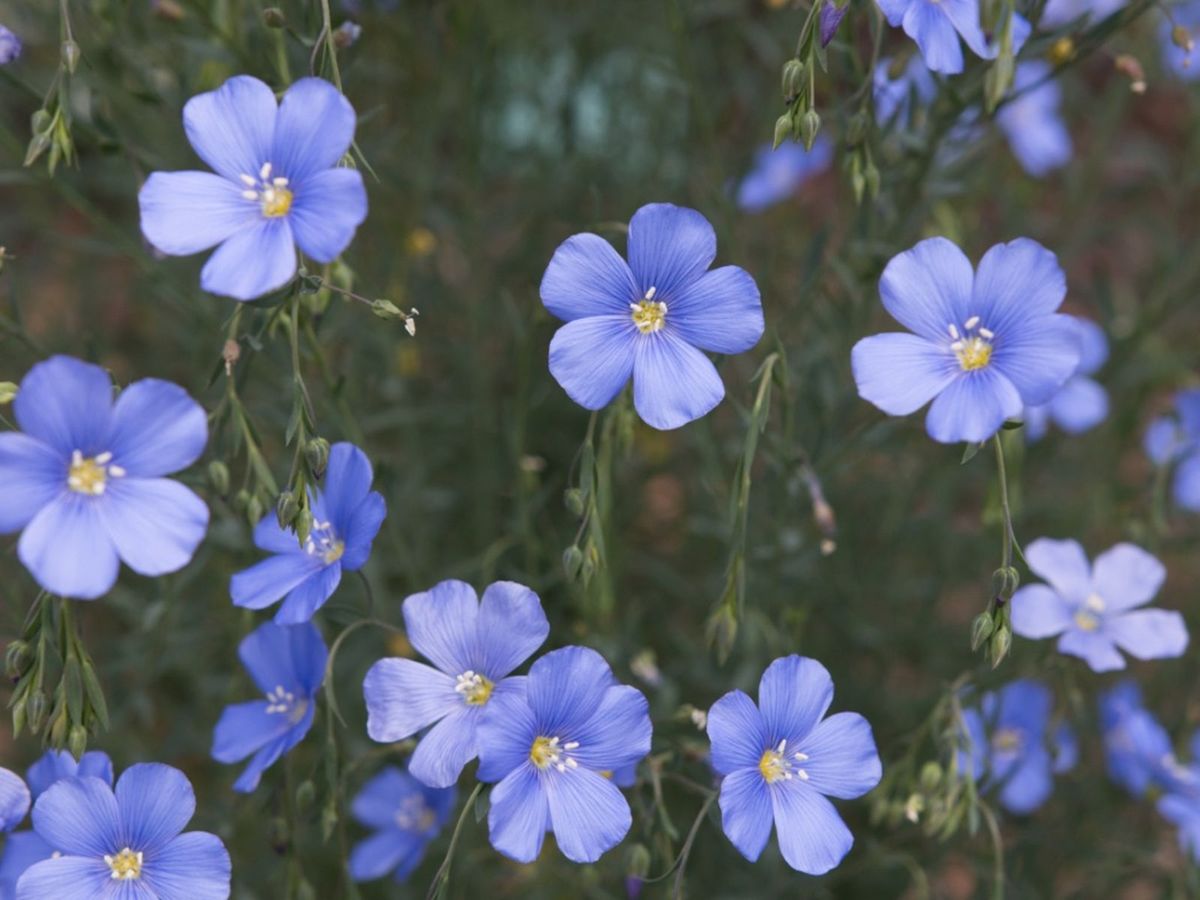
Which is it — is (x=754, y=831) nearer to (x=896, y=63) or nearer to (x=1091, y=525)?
(x=896, y=63)

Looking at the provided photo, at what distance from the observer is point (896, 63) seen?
7.36 ft

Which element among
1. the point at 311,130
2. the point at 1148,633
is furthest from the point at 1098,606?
the point at 311,130

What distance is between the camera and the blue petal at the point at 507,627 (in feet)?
5.64

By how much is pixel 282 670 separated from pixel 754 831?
75 cm

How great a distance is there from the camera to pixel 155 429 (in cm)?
159

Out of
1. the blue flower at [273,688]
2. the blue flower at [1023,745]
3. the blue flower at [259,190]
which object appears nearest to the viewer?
the blue flower at [259,190]

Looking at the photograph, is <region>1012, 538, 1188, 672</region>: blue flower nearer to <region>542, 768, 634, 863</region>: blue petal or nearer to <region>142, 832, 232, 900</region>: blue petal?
<region>542, 768, 634, 863</region>: blue petal

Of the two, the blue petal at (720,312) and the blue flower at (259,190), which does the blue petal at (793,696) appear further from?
the blue flower at (259,190)

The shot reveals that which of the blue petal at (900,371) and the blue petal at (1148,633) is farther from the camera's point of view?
the blue petal at (1148,633)

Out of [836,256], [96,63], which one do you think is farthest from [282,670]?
[96,63]

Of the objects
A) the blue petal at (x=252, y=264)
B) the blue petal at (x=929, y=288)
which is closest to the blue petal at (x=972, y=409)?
the blue petal at (x=929, y=288)

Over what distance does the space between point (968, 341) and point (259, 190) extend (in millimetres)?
965

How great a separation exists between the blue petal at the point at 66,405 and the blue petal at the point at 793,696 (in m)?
0.89

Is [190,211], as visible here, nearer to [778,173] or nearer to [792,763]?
[792,763]
